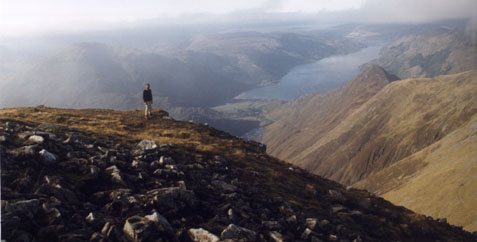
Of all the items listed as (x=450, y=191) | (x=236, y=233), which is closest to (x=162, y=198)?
(x=236, y=233)

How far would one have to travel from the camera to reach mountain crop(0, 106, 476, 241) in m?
14.9

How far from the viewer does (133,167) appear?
72.8 feet

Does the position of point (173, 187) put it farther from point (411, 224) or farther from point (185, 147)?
point (411, 224)

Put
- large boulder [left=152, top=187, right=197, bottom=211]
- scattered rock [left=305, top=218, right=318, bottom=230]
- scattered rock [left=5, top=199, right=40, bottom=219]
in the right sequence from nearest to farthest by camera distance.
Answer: scattered rock [left=5, top=199, right=40, bottom=219]
large boulder [left=152, top=187, right=197, bottom=211]
scattered rock [left=305, top=218, right=318, bottom=230]

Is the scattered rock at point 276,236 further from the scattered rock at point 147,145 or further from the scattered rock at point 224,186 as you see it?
the scattered rock at point 147,145

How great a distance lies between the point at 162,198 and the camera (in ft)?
59.8

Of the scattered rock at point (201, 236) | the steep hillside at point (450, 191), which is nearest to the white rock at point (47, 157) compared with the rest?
the scattered rock at point (201, 236)

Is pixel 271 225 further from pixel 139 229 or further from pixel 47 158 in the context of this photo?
pixel 47 158

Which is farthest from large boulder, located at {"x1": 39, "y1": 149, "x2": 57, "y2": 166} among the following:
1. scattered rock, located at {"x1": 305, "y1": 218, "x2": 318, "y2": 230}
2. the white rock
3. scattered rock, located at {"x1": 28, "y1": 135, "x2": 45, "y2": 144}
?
scattered rock, located at {"x1": 305, "y1": 218, "x2": 318, "y2": 230}

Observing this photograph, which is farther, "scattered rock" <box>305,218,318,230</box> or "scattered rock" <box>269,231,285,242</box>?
"scattered rock" <box>305,218,318,230</box>

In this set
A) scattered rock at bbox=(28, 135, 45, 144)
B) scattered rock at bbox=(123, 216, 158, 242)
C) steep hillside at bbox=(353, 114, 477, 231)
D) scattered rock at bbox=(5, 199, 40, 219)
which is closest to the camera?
scattered rock at bbox=(5, 199, 40, 219)

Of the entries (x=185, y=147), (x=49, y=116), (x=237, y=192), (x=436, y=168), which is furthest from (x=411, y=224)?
(x=436, y=168)

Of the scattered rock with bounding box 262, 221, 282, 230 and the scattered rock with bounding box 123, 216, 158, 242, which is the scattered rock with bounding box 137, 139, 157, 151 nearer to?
the scattered rock with bounding box 123, 216, 158, 242

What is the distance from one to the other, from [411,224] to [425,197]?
131 meters
